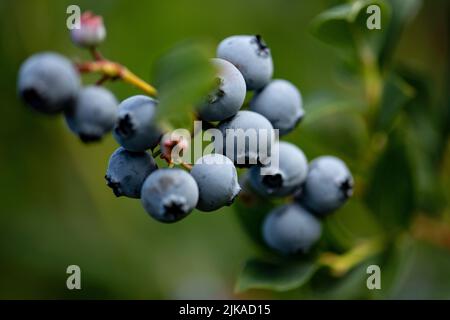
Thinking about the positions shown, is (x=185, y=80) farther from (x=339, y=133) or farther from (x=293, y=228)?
(x=339, y=133)

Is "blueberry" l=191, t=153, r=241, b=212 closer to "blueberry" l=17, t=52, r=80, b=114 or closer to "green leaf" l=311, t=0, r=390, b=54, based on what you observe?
"blueberry" l=17, t=52, r=80, b=114

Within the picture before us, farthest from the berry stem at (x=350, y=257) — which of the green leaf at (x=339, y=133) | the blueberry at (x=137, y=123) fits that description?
the blueberry at (x=137, y=123)

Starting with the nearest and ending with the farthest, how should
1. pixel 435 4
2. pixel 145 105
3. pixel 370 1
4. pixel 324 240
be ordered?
pixel 145 105
pixel 370 1
pixel 324 240
pixel 435 4

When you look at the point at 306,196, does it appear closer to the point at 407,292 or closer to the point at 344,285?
the point at 344,285

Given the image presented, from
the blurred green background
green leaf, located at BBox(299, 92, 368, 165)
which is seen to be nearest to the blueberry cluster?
green leaf, located at BBox(299, 92, 368, 165)

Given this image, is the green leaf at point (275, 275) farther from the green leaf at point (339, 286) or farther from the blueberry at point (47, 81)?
the blueberry at point (47, 81)

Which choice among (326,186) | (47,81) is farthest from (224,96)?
(326,186)

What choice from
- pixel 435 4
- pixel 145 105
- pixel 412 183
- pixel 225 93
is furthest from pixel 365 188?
pixel 435 4
